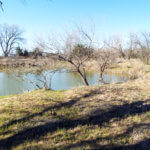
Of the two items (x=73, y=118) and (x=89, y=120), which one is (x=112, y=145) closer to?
(x=89, y=120)

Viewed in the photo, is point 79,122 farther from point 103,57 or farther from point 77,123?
point 103,57

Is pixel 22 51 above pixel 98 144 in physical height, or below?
above

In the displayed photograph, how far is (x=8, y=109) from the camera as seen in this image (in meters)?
3.06

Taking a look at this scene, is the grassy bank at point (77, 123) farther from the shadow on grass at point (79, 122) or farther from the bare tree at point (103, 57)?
the bare tree at point (103, 57)

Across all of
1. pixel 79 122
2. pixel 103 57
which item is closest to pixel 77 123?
pixel 79 122

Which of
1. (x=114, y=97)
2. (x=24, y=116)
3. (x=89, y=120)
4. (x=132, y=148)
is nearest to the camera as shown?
(x=132, y=148)

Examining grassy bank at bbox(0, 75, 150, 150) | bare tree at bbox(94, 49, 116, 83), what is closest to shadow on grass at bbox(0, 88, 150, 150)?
grassy bank at bbox(0, 75, 150, 150)

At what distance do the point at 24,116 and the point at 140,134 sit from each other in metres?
2.20

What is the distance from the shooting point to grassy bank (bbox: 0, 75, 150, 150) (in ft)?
6.03

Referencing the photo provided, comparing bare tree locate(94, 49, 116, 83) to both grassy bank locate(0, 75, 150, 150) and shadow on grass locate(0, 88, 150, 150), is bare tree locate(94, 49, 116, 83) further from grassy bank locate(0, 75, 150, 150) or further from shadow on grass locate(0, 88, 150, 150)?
shadow on grass locate(0, 88, 150, 150)

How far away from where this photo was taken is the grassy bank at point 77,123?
6.03ft

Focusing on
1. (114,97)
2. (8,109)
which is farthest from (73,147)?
(114,97)

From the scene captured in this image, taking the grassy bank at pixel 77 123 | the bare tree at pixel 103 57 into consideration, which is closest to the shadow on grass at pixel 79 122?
the grassy bank at pixel 77 123

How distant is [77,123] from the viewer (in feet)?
7.88
